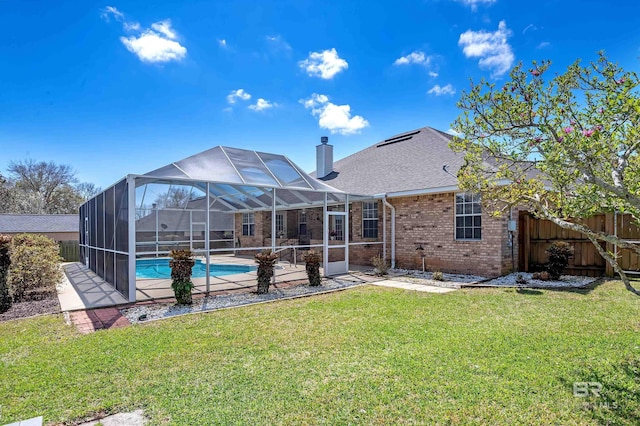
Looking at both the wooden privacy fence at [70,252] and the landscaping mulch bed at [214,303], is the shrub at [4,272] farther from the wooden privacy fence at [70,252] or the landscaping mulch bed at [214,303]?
the wooden privacy fence at [70,252]

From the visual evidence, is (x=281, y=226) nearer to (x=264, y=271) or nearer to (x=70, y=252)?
(x=264, y=271)

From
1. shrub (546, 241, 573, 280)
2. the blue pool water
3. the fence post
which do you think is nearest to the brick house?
shrub (546, 241, 573, 280)

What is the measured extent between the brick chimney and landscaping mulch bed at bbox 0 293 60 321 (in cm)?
1290

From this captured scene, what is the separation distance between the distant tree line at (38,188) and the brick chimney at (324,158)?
94.0 ft

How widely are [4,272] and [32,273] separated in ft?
4.61

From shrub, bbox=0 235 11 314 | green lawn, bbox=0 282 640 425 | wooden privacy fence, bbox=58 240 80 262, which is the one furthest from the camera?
wooden privacy fence, bbox=58 240 80 262

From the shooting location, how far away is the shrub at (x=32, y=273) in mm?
8483

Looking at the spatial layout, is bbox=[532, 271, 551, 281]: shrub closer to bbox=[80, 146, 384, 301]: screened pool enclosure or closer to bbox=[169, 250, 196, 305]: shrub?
bbox=[80, 146, 384, 301]: screened pool enclosure

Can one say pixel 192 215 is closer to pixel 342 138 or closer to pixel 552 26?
pixel 342 138

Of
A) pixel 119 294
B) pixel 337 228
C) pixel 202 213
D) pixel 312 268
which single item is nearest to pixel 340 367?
pixel 312 268

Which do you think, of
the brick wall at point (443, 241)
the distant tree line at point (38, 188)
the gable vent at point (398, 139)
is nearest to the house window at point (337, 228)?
the brick wall at point (443, 241)

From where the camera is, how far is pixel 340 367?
4.01 metres

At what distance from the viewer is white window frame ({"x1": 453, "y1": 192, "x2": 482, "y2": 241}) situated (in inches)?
427

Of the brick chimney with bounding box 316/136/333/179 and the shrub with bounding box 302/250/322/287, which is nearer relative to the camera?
the shrub with bounding box 302/250/322/287
